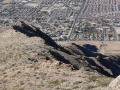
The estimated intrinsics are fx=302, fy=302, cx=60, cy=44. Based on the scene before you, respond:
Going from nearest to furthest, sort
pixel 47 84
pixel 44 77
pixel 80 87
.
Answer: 1. pixel 80 87
2. pixel 47 84
3. pixel 44 77

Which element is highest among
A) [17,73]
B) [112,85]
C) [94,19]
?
[112,85]

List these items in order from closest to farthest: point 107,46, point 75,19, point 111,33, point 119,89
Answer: point 119,89 → point 107,46 → point 111,33 → point 75,19

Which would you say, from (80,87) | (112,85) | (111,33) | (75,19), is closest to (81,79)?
(80,87)

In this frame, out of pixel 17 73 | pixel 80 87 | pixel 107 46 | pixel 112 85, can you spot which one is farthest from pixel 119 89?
pixel 107 46

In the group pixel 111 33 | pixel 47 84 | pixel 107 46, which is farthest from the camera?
pixel 111 33

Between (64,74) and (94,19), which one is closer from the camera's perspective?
(64,74)

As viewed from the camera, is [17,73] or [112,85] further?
[17,73]

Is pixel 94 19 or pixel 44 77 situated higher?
pixel 44 77

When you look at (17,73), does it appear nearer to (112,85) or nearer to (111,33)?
(112,85)

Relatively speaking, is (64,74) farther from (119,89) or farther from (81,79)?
(119,89)
